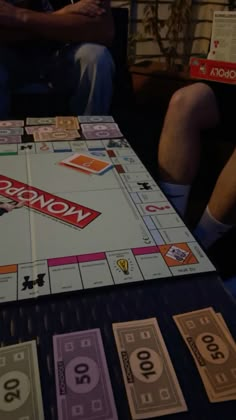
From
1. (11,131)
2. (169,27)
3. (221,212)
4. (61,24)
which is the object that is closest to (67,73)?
(61,24)

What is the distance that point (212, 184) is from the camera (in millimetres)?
1499

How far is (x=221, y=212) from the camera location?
0.97 m

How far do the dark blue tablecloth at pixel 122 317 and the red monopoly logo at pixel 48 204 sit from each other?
0.55 feet

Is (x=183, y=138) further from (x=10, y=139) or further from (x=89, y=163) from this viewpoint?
(x=10, y=139)

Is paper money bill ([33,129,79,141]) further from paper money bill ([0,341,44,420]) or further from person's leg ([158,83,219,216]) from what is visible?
paper money bill ([0,341,44,420])

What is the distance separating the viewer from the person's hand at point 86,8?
1.57 m

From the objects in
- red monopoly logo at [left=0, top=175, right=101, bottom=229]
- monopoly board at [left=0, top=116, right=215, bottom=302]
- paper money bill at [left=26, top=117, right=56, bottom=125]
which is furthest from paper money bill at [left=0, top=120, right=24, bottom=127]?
red monopoly logo at [left=0, top=175, right=101, bottom=229]

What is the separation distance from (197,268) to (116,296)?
13 centimetres

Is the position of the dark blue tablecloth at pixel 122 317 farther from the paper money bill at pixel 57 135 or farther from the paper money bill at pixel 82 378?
the paper money bill at pixel 57 135

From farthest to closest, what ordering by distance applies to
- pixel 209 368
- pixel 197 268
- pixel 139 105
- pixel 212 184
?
1. pixel 139 105
2. pixel 212 184
3. pixel 197 268
4. pixel 209 368

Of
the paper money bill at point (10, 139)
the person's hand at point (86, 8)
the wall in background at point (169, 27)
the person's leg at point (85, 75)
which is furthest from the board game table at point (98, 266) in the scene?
the wall in background at point (169, 27)

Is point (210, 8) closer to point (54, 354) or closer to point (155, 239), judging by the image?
point (155, 239)

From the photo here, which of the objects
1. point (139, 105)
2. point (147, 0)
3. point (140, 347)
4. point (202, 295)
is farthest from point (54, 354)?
point (147, 0)

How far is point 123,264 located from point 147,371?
0.54ft
